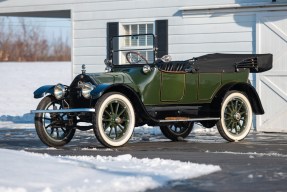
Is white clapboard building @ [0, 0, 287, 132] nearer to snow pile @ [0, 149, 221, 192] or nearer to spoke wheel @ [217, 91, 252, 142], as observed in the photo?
spoke wheel @ [217, 91, 252, 142]

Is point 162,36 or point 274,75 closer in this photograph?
point 274,75

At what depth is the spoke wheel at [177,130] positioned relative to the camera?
1470 cm

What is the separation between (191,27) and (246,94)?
4347 mm

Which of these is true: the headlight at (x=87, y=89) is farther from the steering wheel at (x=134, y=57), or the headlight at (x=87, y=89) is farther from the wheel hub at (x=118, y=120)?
the steering wheel at (x=134, y=57)

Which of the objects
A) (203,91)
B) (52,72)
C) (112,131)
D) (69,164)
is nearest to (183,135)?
(203,91)

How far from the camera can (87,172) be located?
9031 millimetres

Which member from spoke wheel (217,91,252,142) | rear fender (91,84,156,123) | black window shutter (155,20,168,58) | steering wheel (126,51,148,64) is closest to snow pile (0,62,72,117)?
black window shutter (155,20,168,58)

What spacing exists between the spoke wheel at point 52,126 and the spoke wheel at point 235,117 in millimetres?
2484

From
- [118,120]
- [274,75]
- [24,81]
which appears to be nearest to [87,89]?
[118,120]

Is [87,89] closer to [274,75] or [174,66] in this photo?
[174,66]

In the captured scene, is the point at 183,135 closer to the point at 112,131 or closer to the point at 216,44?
the point at 112,131

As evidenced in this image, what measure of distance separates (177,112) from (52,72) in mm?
34782

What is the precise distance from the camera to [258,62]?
14.8m

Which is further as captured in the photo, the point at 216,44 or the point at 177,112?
the point at 216,44
